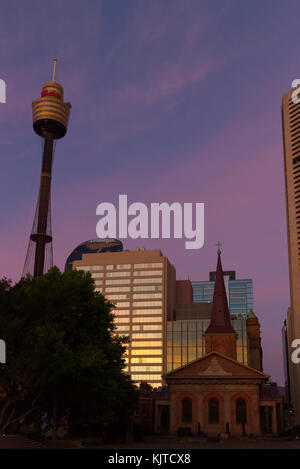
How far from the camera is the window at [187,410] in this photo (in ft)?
236

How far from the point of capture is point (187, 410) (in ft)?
237

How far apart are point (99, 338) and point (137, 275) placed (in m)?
126

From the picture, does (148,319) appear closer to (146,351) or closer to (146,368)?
(146,351)

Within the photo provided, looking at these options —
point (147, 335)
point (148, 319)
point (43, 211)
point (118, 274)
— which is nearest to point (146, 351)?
point (147, 335)

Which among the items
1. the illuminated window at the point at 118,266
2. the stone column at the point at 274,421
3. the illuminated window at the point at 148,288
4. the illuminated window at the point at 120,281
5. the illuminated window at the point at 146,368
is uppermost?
the illuminated window at the point at 118,266

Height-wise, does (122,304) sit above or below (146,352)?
above

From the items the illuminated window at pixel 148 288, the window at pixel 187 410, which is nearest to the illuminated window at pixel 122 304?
the illuminated window at pixel 148 288

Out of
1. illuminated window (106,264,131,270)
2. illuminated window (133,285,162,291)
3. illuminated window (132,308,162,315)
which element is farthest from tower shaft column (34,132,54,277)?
illuminated window (106,264,131,270)

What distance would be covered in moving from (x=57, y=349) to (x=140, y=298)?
423ft

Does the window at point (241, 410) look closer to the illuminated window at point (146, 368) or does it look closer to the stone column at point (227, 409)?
the stone column at point (227, 409)

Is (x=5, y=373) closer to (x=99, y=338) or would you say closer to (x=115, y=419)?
(x=99, y=338)

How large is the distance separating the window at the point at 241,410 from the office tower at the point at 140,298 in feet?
278

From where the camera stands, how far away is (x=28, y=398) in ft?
144

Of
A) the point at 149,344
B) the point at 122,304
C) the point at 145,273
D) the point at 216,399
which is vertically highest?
the point at 145,273
